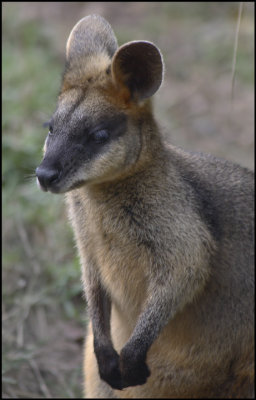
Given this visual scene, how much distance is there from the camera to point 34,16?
9328mm

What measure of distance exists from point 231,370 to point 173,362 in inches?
15.2

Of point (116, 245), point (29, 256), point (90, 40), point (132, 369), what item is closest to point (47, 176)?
point (116, 245)

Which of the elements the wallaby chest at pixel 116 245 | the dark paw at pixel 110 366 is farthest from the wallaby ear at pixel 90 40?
the dark paw at pixel 110 366

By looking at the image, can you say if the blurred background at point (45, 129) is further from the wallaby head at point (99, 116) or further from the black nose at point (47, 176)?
the black nose at point (47, 176)

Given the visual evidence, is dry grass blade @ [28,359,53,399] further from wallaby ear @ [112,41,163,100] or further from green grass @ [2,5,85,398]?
wallaby ear @ [112,41,163,100]

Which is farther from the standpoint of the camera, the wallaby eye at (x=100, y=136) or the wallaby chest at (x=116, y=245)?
the wallaby chest at (x=116, y=245)

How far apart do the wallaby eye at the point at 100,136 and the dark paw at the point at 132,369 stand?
1141mm

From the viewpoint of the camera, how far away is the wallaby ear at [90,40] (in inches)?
157

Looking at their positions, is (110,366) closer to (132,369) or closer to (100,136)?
(132,369)

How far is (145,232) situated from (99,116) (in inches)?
26.5

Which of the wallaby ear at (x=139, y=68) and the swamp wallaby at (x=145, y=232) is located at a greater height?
the wallaby ear at (x=139, y=68)

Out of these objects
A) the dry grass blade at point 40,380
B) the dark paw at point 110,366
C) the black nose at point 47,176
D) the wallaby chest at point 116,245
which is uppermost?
the black nose at point 47,176

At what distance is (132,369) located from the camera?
3885 mm

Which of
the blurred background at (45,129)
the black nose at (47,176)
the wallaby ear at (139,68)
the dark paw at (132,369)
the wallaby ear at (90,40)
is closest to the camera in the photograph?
the black nose at (47,176)
